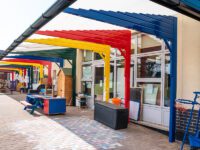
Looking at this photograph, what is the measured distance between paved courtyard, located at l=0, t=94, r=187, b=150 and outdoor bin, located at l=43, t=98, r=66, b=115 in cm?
147

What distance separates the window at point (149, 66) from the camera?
760 cm

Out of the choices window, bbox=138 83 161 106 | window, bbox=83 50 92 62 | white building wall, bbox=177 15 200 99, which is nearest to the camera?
white building wall, bbox=177 15 200 99

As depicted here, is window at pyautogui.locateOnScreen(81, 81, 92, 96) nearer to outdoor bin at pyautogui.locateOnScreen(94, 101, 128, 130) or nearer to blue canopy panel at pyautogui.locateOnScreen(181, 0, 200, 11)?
outdoor bin at pyautogui.locateOnScreen(94, 101, 128, 130)

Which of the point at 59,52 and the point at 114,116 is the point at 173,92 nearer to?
the point at 114,116

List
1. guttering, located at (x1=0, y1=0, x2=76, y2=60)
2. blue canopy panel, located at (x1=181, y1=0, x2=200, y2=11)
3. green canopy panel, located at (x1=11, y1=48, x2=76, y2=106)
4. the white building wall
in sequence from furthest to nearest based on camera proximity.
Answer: green canopy panel, located at (x1=11, y1=48, x2=76, y2=106), the white building wall, blue canopy panel, located at (x1=181, y1=0, x2=200, y2=11), guttering, located at (x1=0, y1=0, x2=76, y2=60)

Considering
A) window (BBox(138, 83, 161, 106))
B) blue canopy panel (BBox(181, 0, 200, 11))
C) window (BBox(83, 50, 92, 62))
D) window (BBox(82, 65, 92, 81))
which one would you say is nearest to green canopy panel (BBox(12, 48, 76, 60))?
window (BBox(83, 50, 92, 62))

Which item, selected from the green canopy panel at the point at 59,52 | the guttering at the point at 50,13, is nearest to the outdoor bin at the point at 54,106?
the green canopy panel at the point at 59,52

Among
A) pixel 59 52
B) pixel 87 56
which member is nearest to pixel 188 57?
pixel 87 56

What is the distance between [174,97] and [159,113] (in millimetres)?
1553

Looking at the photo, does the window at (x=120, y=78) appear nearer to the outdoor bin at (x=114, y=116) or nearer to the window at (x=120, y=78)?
the window at (x=120, y=78)

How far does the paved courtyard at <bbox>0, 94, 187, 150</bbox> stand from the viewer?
5.20 m

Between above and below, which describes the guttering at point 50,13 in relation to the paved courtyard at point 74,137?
above

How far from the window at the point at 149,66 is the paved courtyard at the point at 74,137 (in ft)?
6.45

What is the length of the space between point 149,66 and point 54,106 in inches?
178
